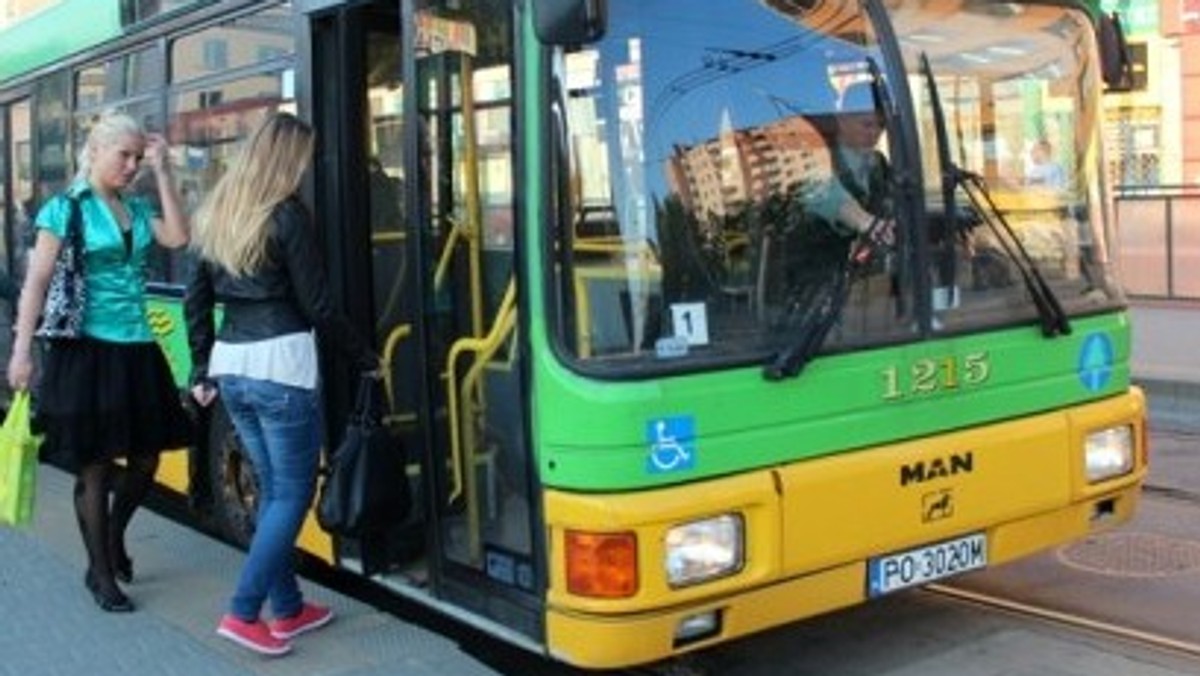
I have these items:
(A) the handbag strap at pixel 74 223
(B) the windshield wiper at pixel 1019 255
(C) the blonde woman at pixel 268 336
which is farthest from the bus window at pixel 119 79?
(B) the windshield wiper at pixel 1019 255

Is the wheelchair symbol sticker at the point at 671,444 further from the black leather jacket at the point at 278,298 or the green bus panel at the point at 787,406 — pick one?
the black leather jacket at the point at 278,298

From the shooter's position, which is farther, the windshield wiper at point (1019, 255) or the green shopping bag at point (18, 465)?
the green shopping bag at point (18, 465)

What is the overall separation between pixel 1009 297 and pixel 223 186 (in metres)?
2.46

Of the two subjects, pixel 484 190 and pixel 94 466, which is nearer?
pixel 484 190

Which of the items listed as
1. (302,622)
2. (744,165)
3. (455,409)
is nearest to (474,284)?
(455,409)

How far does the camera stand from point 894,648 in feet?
17.8

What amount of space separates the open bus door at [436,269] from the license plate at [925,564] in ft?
3.31

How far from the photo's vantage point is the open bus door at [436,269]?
183 inches

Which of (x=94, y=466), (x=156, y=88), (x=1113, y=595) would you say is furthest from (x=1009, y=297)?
(x=156, y=88)

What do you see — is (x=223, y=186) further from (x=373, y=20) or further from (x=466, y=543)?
(x=466, y=543)

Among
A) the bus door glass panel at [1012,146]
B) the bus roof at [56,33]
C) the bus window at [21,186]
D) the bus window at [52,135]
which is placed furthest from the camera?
the bus window at [21,186]

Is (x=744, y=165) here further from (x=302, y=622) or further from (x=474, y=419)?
(x=302, y=622)

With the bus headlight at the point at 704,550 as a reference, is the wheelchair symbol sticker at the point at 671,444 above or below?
above

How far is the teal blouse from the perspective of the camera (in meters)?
5.32
